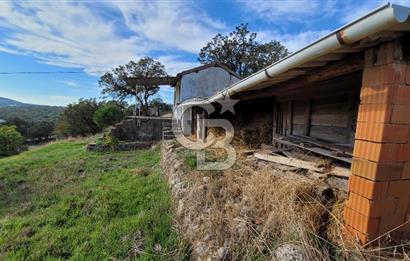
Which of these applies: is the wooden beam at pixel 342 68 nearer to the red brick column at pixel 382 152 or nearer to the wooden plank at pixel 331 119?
the red brick column at pixel 382 152

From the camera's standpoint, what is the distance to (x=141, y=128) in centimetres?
1489

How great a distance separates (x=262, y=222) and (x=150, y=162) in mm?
6281

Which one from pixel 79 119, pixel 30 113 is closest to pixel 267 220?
pixel 79 119

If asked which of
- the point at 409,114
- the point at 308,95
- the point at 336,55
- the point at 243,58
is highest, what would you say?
the point at 243,58

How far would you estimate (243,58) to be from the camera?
2655 cm

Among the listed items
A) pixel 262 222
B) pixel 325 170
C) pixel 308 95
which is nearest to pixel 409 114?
pixel 325 170

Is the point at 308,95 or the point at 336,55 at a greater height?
the point at 336,55

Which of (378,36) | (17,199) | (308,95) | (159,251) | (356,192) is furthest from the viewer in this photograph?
(17,199)

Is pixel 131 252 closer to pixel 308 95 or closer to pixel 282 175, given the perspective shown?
pixel 282 175

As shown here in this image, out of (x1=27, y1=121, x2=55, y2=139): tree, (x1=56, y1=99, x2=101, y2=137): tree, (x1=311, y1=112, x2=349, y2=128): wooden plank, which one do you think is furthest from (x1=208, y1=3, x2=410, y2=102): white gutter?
(x1=27, y1=121, x2=55, y2=139): tree

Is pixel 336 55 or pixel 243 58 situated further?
pixel 243 58

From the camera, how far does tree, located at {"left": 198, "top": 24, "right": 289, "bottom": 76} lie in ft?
85.2

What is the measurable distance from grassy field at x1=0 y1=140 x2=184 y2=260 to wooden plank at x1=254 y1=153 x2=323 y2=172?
6.52 ft

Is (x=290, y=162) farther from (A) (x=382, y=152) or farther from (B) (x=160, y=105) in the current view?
(B) (x=160, y=105)
